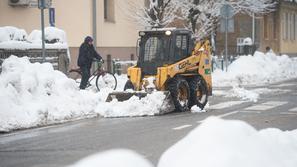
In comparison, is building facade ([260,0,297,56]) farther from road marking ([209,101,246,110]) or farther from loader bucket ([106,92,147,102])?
loader bucket ([106,92,147,102])

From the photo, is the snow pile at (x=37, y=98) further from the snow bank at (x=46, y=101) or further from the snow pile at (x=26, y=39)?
the snow pile at (x=26, y=39)

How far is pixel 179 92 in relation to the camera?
15.8 m

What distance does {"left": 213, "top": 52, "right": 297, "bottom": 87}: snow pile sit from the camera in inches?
1164

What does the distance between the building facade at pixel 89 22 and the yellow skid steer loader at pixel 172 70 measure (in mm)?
9444

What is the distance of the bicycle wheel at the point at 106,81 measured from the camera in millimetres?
20766

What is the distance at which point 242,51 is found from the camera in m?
42.4

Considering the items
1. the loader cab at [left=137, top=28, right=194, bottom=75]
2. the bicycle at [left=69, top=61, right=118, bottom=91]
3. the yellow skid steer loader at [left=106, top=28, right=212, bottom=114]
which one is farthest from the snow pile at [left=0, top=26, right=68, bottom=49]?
the loader cab at [left=137, top=28, right=194, bottom=75]

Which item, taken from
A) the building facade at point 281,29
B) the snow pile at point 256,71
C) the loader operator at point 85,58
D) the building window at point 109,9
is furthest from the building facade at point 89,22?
the building facade at point 281,29

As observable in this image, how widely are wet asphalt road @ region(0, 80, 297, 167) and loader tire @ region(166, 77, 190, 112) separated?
417mm

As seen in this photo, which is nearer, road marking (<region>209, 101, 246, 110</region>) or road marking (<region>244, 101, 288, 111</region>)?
road marking (<region>244, 101, 288, 111</region>)

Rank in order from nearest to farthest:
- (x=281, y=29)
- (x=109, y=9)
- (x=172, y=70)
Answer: (x=172, y=70) → (x=109, y=9) → (x=281, y=29)

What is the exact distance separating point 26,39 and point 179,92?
28.5ft

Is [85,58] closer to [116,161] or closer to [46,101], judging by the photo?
[46,101]

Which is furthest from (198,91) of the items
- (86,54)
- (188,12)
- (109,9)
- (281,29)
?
(281,29)
